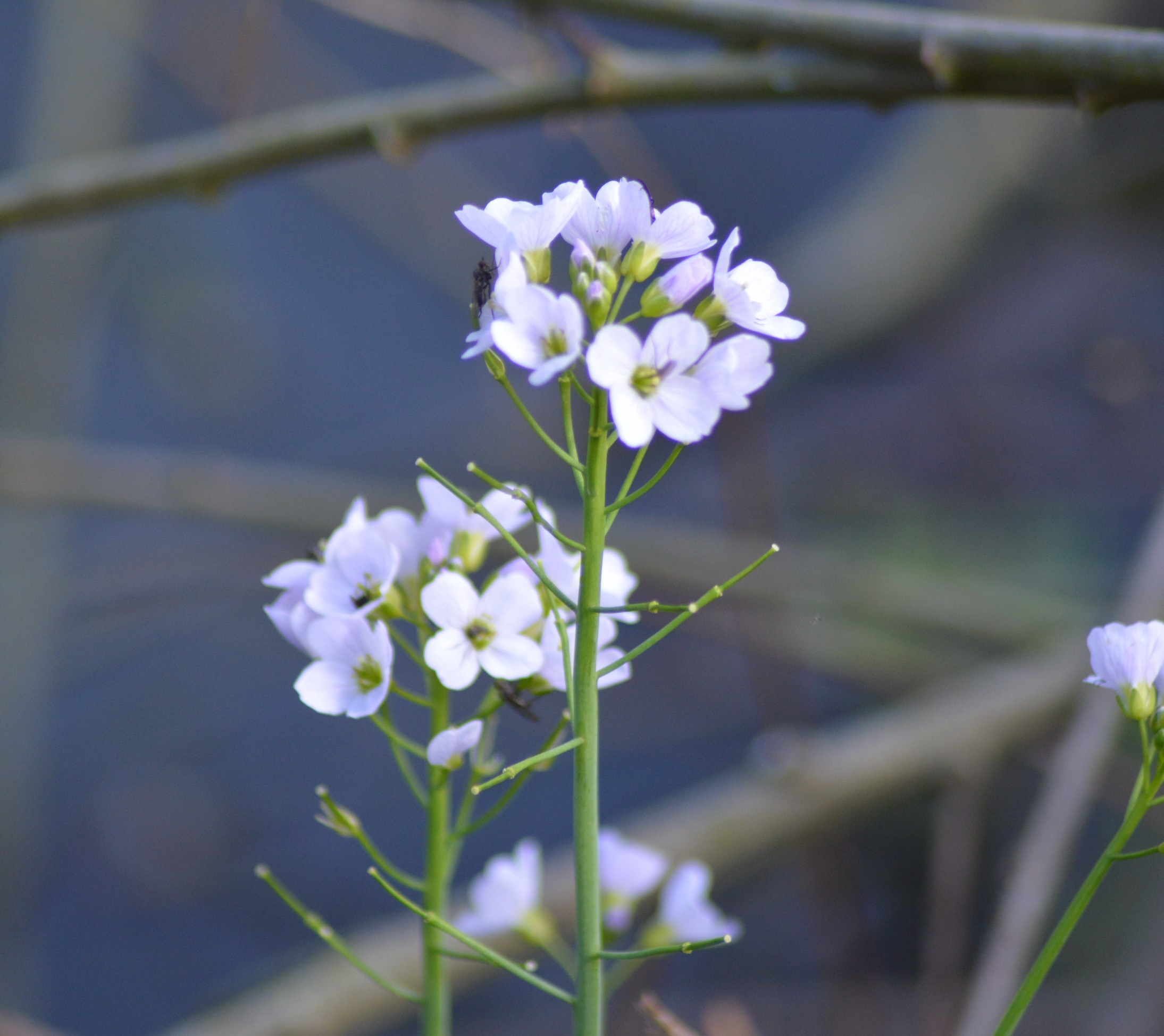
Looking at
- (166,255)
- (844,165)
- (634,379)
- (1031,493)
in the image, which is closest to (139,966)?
(166,255)

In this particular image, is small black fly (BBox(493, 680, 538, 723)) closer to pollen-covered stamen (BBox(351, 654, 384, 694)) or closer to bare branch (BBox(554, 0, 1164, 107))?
pollen-covered stamen (BBox(351, 654, 384, 694))

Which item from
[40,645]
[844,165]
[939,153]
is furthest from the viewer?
[844,165]

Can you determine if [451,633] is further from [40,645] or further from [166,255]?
[166,255]

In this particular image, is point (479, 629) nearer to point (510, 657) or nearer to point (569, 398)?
point (510, 657)

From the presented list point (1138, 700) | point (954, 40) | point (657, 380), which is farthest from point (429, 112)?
point (1138, 700)

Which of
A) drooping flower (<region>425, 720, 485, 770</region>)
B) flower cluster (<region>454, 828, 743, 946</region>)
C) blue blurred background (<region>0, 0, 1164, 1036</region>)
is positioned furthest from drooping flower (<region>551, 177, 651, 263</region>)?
blue blurred background (<region>0, 0, 1164, 1036</region>)

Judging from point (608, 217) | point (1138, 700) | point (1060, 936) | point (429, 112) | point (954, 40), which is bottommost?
point (1060, 936)
